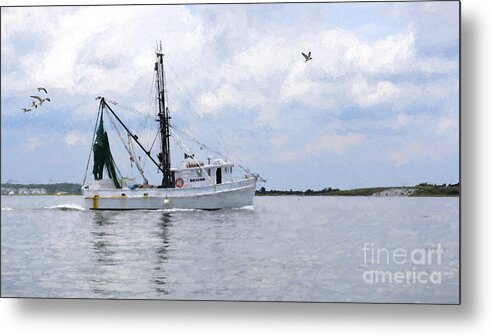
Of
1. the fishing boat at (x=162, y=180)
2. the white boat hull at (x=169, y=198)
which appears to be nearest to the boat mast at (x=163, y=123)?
the fishing boat at (x=162, y=180)

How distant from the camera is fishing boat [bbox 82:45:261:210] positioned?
4.93 metres

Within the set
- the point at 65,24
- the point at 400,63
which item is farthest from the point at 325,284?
the point at 65,24

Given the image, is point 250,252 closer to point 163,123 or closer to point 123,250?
point 123,250

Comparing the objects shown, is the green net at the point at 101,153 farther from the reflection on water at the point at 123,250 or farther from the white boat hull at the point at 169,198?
the reflection on water at the point at 123,250

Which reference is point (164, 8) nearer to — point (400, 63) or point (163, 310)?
point (400, 63)

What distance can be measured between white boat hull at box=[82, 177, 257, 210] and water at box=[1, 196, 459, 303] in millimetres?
102

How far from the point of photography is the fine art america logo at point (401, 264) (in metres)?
4.56

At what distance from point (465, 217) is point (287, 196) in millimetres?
1090

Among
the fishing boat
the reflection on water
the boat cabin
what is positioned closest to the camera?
the reflection on water

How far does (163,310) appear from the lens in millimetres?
4730

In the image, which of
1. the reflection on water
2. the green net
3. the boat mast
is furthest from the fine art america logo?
the green net

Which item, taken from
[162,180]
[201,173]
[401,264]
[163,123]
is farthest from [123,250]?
[401,264]

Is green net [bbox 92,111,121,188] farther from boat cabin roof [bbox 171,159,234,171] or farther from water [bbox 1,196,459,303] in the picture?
boat cabin roof [bbox 171,159,234,171]

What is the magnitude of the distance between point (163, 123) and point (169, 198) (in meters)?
0.61
